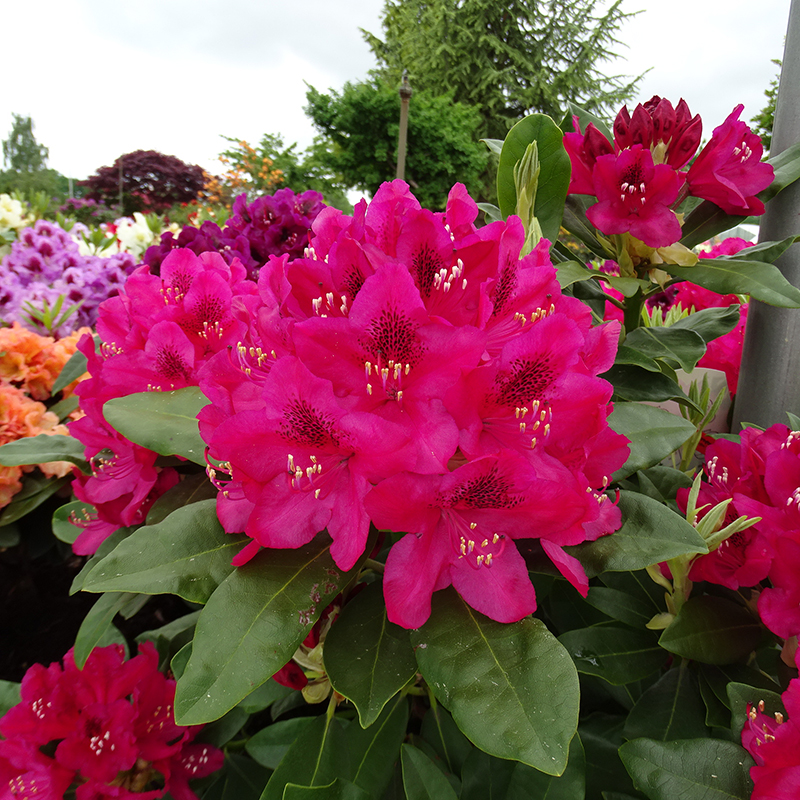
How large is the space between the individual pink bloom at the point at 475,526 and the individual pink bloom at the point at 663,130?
0.65 m

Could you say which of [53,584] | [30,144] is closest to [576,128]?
[53,584]

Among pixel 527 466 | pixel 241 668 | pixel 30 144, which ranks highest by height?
pixel 30 144

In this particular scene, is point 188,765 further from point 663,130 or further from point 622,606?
point 663,130

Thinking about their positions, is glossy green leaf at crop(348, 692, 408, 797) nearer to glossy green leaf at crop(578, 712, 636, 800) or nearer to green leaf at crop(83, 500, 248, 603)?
glossy green leaf at crop(578, 712, 636, 800)

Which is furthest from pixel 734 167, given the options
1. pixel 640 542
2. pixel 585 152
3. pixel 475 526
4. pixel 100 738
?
pixel 100 738

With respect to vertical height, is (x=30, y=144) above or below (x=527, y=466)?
above

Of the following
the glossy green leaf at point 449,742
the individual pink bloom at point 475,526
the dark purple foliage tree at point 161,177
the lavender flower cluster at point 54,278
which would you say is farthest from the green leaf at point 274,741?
the dark purple foliage tree at point 161,177

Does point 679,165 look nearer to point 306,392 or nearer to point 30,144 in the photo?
point 306,392

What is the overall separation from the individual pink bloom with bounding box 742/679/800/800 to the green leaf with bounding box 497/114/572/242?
0.67 meters

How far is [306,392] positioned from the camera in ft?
1.59

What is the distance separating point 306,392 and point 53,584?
201 cm

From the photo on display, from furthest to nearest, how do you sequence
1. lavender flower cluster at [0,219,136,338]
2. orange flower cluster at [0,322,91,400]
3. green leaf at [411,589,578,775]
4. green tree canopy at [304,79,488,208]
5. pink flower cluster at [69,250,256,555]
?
green tree canopy at [304,79,488,208], lavender flower cluster at [0,219,136,338], orange flower cluster at [0,322,91,400], pink flower cluster at [69,250,256,555], green leaf at [411,589,578,775]

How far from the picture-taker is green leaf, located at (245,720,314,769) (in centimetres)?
91

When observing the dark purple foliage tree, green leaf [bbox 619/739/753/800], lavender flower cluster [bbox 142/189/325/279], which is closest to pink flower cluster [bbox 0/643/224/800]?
green leaf [bbox 619/739/753/800]
